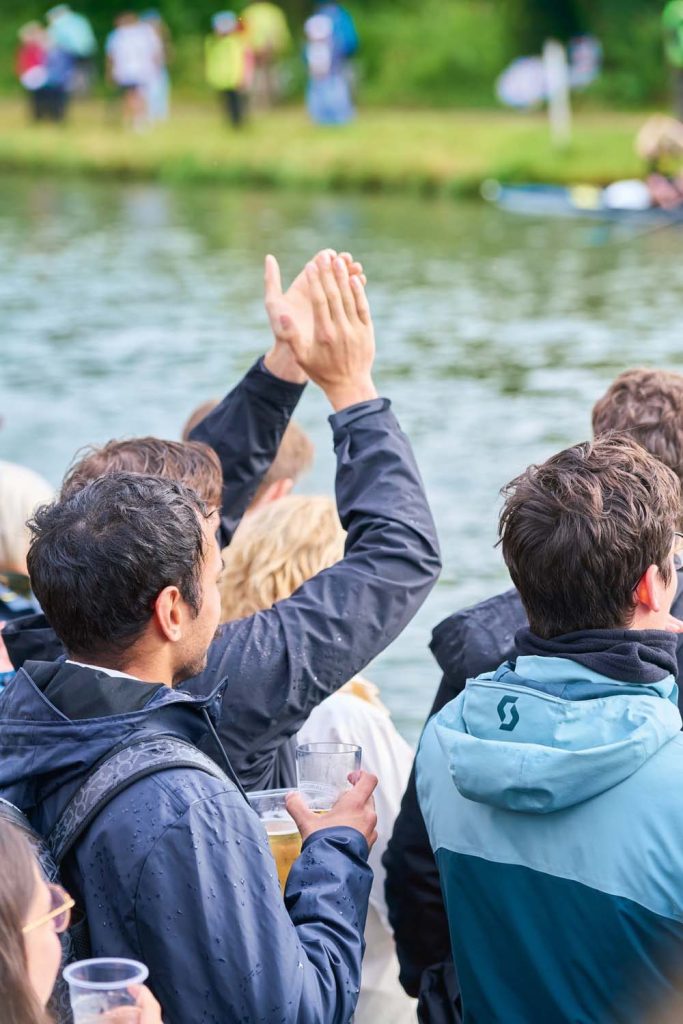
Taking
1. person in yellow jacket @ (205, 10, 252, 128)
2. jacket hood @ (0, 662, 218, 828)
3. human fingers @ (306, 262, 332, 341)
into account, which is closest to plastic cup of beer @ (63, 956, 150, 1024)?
jacket hood @ (0, 662, 218, 828)

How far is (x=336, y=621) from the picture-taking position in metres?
2.48

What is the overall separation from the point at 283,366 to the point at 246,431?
0.50 ft

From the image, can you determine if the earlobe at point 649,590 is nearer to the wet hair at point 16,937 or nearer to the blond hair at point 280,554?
the wet hair at point 16,937

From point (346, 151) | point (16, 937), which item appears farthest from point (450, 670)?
point (346, 151)

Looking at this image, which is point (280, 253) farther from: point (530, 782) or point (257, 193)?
point (530, 782)

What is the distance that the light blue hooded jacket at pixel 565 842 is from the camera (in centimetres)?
200

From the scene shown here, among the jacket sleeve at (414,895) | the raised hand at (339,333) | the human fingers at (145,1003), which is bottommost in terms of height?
the jacket sleeve at (414,895)

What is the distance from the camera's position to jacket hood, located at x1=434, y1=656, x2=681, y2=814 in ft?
6.57

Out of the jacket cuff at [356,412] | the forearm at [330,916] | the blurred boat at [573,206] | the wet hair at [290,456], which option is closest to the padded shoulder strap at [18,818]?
Answer: the forearm at [330,916]

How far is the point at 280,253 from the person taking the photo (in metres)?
21.1

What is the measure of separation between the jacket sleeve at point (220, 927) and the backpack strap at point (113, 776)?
0.20ft

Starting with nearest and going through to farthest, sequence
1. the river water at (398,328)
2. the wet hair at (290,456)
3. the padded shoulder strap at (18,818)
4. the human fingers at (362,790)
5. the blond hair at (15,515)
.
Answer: the padded shoulder strap at (18,818)
the human fingers at (362,790)
the blond hair at (15,515)
the wet hair at (290,456)
the river water at (398,328)

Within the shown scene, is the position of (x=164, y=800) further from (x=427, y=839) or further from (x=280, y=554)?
(x=280, y=554)

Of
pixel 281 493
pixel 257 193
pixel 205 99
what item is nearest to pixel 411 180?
pixel 257 193
